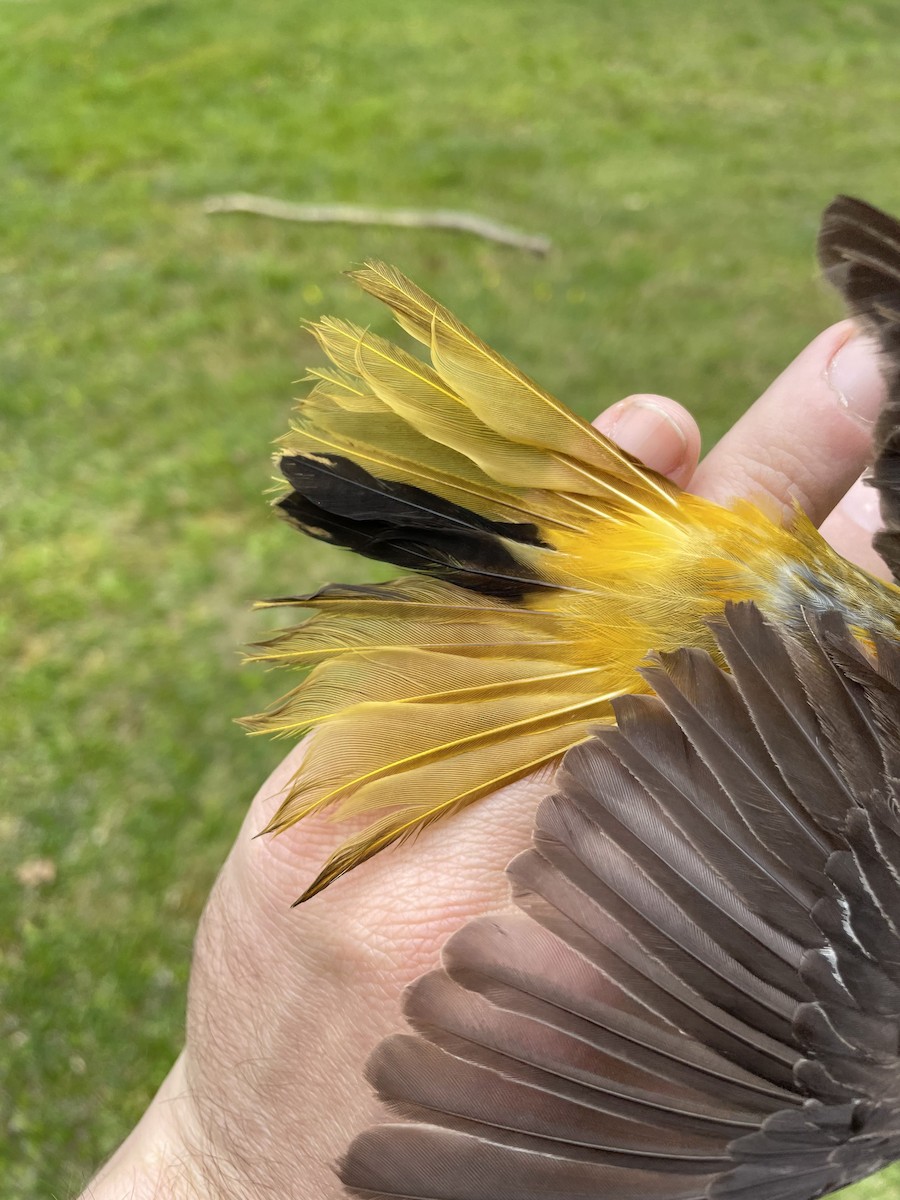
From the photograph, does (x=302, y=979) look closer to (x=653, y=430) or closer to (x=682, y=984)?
(x=682, y=984)

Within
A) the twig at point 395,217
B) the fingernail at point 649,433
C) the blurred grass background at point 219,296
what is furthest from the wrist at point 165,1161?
the twig at point 395,217

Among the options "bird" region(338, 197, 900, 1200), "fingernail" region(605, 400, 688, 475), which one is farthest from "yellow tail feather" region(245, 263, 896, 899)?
"fingernail" region(605, 400, 688, 475)

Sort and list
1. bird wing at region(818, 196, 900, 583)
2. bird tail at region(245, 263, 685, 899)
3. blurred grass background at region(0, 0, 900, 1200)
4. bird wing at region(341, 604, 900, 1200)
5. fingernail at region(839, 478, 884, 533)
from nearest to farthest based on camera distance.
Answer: bird wing at region(341, 604, 900, 1200) → bird tail at region(245, 263, 685, 899) → bird wing at region(818, 196, 900, 583) → fingernail at region(839, 478, 884, 533) → blurred grass background at region(0, 0, 900, 1200)

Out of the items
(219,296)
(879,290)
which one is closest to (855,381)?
(879,290)

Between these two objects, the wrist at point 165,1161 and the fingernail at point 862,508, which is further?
the fingernail at point 862,508

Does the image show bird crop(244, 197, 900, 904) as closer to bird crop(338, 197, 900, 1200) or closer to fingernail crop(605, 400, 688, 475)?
bird crop(338, 197, 900, 1200)

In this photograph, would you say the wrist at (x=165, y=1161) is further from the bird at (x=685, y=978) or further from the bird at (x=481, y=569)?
the bird at (x=685, y=978)

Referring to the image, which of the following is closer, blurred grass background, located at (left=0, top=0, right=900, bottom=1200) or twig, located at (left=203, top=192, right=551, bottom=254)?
blurred grass background, located at (left=0, top=0, right=900, bottom=1200)
